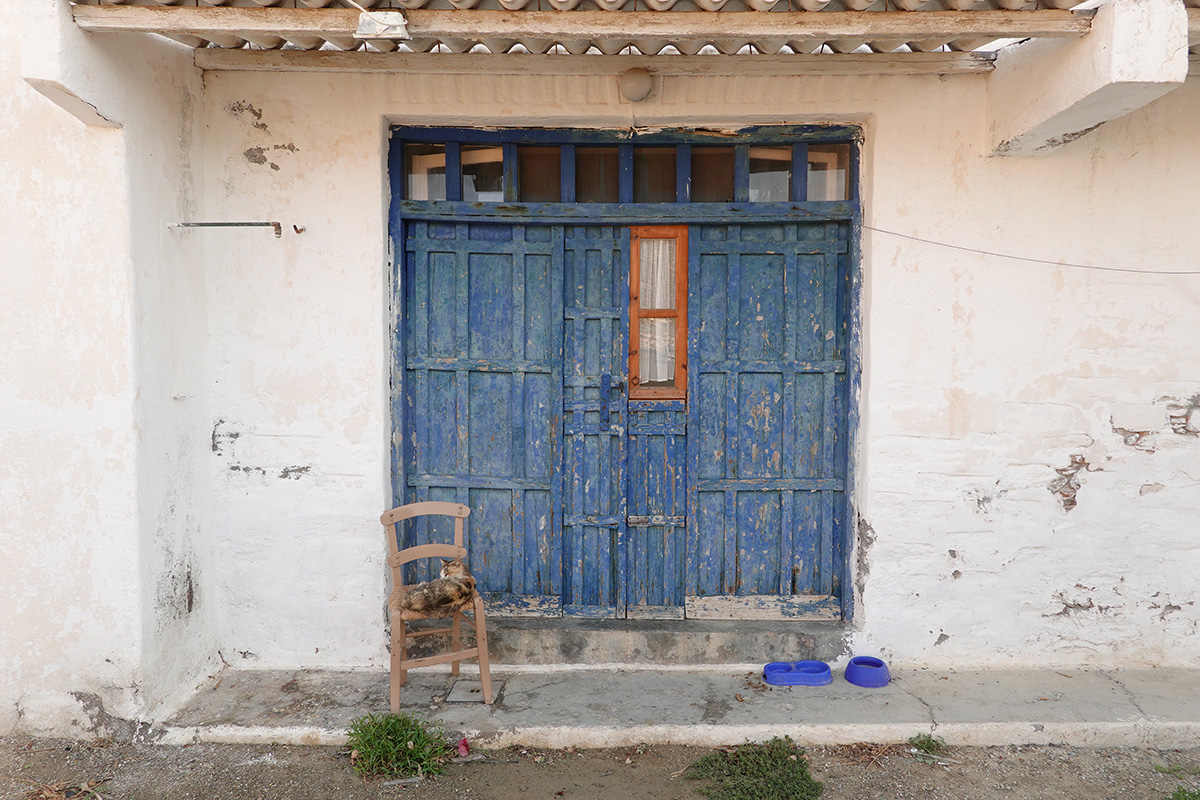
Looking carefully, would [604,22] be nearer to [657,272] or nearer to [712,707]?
[657,272]

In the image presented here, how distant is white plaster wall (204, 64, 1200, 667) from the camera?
405 centimetres

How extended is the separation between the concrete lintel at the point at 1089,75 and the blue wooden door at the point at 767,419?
3.11 ft

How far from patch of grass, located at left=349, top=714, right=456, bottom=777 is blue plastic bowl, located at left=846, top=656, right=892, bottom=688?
2025 mm

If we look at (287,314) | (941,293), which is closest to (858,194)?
(941,293)

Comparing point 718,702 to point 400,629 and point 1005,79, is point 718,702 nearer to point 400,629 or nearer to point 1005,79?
point 400,629

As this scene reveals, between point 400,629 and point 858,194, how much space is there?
319cm

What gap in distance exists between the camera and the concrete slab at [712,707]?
144 inches

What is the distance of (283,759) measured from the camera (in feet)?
11.7

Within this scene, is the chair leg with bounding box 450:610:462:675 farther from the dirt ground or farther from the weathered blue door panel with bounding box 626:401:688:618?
the weathered blue door panel with bounding box 626:401:688:618

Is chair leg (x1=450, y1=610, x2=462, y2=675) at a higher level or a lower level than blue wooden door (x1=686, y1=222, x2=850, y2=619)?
lower

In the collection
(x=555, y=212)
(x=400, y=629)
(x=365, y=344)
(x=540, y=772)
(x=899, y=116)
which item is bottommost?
(x=540, y=772)

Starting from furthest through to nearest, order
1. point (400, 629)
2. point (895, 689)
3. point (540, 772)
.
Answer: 1. point (895, 689)
2. point (400, 629)
3. point (540, 772)

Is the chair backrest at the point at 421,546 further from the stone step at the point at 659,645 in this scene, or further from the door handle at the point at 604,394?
the door handle at the point at 604,394

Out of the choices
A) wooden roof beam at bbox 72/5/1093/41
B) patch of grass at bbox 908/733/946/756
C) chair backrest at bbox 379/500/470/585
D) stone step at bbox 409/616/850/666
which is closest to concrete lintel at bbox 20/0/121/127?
wooden roof beam at bbox 72/5/1093/41
